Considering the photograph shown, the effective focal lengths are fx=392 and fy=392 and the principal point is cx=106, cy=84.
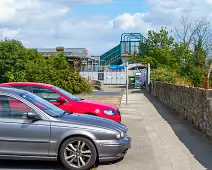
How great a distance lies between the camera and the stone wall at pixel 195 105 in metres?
10.4

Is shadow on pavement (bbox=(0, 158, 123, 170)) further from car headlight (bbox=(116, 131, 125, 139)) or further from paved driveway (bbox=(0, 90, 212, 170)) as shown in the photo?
car headlight (bbox=(116, 131, 125, 139))

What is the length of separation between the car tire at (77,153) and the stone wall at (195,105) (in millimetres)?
4217

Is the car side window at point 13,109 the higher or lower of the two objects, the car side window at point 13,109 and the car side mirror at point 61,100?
the higher

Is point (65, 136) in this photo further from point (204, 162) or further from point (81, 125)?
point (204, 162)

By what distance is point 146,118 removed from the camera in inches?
602

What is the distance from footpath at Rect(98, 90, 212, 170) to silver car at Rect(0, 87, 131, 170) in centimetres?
46

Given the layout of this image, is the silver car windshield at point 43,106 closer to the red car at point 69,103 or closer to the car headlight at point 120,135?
the car headlight at point 120,135

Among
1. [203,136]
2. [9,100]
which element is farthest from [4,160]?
[203,136]

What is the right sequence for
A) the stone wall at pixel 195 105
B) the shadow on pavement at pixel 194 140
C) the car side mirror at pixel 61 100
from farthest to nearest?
1. the car side mirror at pixel 61 100
2. the stone wall at pixel 195 105
3. the shadow on pavement at pixel 194 140

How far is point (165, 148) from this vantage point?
29.8ft

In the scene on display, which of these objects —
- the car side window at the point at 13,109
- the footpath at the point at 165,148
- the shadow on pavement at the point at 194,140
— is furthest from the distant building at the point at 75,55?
the car side window at the point at 13,109

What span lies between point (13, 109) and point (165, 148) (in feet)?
12.5

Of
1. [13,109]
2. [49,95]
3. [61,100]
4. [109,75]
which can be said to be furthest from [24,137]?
[109,75]

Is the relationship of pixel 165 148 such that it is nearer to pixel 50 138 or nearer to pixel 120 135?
pixel 120 135
